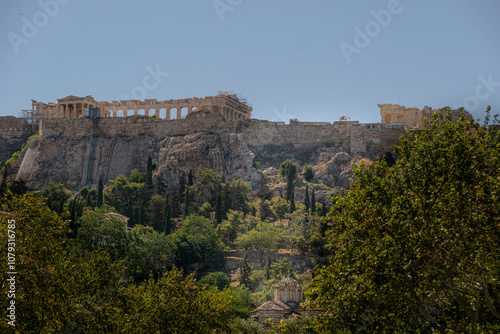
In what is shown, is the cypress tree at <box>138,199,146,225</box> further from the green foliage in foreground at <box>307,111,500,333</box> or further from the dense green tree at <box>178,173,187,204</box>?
the green foliage in foreground at <box>307,111,500,333</box>

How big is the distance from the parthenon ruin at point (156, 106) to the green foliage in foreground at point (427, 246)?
52098 millimetres

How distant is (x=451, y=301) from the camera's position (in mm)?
23266

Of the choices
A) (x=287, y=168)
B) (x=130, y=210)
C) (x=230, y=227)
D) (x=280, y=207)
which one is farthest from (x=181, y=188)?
(x=287, y=168)

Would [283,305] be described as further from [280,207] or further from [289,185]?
[289,185]

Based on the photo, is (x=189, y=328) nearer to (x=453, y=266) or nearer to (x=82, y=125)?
(x=453, y=266)

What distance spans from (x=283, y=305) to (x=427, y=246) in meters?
21.6

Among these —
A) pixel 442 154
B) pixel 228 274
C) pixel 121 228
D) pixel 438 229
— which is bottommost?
pixel 228 274

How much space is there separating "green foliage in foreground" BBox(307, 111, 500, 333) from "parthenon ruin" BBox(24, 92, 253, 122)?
52098mm

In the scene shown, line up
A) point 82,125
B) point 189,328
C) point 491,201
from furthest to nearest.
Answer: point 82,125 → point 189,328 → point 491,201

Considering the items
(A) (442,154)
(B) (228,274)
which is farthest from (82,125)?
(A) (442,154)

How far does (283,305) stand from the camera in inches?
1668

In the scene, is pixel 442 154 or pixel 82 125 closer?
pixel 442 154

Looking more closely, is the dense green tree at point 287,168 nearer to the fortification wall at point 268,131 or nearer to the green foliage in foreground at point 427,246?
the fortification wall at point 268,131

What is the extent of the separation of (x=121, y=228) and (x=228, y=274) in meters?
10.3
